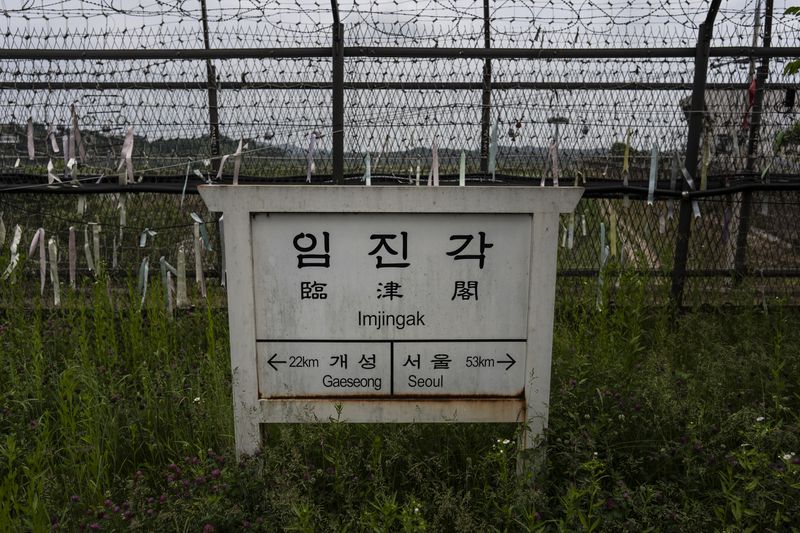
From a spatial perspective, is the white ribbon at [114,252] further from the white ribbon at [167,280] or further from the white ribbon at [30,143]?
the white ribbon at [30,143]

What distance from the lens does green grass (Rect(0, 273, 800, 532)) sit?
2664 mm

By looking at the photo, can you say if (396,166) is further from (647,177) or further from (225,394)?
(225,394)

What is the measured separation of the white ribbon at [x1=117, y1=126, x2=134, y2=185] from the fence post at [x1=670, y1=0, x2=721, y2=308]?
4.31 meters

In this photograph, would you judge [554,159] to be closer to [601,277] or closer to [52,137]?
[601,277]

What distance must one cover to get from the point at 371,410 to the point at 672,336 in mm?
2579

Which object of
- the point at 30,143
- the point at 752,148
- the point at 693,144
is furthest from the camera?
the point at 752,148

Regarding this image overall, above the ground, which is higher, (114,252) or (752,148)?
(752,148)

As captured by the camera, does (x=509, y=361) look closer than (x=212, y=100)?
Yes

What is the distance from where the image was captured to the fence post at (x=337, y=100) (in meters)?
5.05

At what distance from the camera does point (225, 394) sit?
12.1ft

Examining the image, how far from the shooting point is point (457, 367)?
2924 mm

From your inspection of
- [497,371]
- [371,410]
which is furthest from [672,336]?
[371,410]

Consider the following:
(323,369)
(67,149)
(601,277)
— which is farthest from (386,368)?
(67,149)

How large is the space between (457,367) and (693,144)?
352 cm
